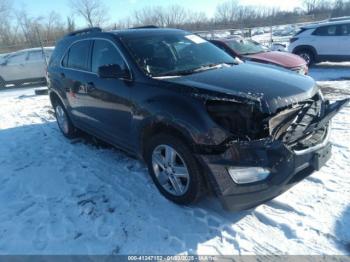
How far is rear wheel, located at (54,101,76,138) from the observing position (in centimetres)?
581

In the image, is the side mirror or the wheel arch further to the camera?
the side mirror

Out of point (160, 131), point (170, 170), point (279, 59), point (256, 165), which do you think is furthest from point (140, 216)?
point (279, 59)

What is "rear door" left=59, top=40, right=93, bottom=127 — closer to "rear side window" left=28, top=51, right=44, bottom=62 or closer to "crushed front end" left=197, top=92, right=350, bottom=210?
"crushed front end" left=197, top=92, right=350, bottom=210

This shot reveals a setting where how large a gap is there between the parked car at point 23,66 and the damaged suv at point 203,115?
10464 mm

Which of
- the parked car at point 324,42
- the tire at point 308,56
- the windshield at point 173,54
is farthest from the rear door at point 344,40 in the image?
the windshield at point 173,54

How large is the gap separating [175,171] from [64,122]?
340 cm

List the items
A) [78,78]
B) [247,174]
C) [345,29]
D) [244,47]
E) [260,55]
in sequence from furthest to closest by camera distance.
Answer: [345,29], [244,47], [260,55], [78,78], [247,174]

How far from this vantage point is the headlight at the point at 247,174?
2.79 meters

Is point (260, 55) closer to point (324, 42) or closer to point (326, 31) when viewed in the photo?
point (324, 42)

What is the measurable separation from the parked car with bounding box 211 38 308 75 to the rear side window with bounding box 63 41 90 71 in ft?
14.9

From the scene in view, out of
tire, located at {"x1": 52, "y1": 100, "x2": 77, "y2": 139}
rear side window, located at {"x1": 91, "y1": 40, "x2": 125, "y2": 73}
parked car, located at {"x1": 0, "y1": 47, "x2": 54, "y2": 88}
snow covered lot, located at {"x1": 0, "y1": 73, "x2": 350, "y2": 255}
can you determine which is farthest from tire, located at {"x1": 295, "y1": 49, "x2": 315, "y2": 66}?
parked car, located at {"x1": 0, "y1": 47, "x2": 54, "y2": 88}

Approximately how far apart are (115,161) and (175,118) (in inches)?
78.6

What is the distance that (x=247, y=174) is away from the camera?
2.82 metres

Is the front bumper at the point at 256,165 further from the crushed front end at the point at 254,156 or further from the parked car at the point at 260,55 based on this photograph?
the parked car at the point at 260,55
